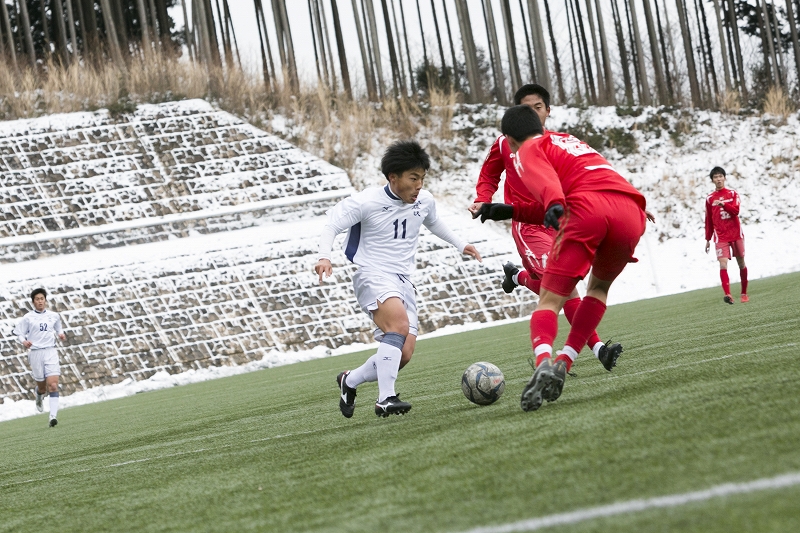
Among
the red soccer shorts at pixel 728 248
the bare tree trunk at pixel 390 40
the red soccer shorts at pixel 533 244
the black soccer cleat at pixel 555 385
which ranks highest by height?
the bare tree trunk at pixel 390 40

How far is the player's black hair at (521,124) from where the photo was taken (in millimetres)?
5121

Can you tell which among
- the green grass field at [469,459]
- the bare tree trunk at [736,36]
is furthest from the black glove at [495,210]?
the bare tree trunk at [736,36]

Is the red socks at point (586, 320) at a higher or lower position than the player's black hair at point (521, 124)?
lower

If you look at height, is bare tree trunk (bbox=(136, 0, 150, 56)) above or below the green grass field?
above

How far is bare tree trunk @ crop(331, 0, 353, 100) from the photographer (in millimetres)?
29969

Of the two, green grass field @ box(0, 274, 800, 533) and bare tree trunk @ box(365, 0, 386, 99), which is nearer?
green grass field @ box(0, 274, 800, 533)

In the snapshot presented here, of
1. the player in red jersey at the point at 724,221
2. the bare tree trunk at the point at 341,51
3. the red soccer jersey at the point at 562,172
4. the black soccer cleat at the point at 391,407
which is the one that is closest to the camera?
the red soccer jersey at the point at 562,172

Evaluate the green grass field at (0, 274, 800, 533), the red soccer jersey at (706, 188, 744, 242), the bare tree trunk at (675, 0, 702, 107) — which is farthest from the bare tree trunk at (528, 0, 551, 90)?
the green grass field at (0, 274, 800, 533)

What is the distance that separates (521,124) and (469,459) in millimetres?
2240

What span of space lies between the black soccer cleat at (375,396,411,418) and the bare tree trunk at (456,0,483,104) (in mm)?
25359

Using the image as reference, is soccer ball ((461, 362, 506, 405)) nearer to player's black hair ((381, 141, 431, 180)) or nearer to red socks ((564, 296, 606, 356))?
red socks ((564, 296, 606, 356))

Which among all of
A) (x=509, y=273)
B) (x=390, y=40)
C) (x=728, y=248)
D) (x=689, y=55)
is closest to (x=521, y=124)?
(x=509, y=273)

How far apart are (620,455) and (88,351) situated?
16921mm

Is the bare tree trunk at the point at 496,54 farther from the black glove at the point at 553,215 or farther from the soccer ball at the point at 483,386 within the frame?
the black glove at the point at 553,215
